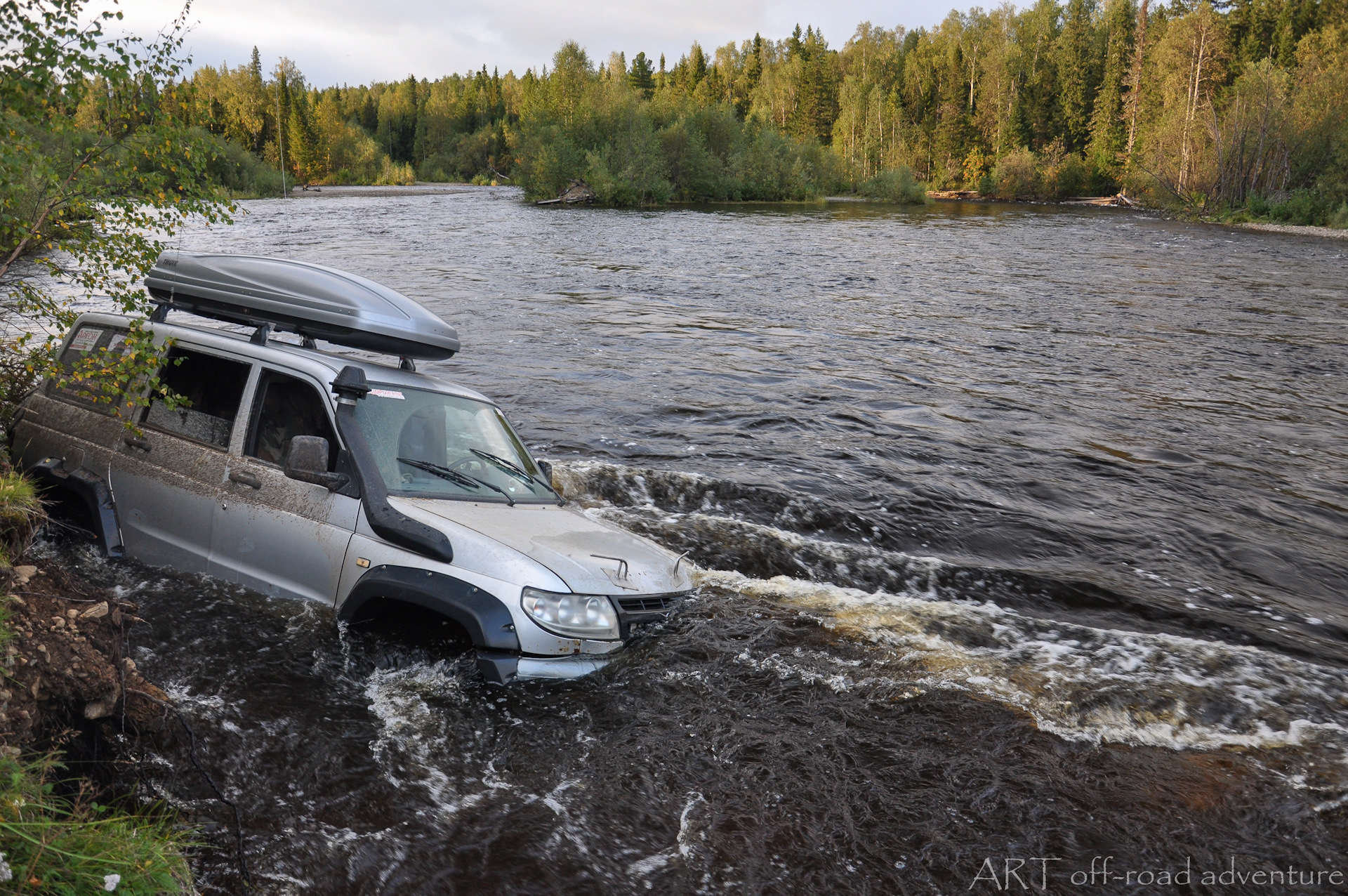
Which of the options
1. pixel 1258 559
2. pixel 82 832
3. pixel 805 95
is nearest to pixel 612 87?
pixel 805 95

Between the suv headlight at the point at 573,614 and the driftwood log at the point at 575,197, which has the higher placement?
the driftwood log at the point at 575,197

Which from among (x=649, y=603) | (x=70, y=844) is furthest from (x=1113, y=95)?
(x=70, y=844)

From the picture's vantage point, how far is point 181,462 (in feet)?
18.0

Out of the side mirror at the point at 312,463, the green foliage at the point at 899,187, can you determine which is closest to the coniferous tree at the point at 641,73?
the green foliage at the point at 899,187

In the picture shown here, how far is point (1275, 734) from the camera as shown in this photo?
5.25 m

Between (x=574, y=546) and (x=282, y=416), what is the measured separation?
6.28 feet

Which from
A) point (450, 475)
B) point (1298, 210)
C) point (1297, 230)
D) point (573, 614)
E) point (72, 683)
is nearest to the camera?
point (72, 683)

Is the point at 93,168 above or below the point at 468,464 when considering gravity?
above

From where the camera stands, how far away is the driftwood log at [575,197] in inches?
2477

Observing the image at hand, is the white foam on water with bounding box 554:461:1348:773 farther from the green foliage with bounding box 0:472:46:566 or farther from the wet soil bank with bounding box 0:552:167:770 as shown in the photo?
the green foliage with bounding box 0:472:46:566

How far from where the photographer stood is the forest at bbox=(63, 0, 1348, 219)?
50.3 meters

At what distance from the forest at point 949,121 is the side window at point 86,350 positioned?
52840 mm

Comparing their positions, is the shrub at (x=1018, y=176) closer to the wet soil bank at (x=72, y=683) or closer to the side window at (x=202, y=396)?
the side window at (x=202, y=396)

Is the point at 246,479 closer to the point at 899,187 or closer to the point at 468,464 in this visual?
the point at 468,464
